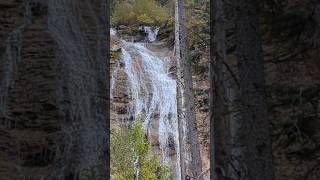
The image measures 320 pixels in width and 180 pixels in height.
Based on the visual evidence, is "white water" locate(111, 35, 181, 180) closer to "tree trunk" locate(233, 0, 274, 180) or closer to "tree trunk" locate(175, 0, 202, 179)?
"tree trunk" locate(175, 0, 202, 179)

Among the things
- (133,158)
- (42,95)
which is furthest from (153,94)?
(42,95)

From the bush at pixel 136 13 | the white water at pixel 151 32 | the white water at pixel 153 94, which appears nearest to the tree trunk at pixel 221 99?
the white water at pixel 153 94

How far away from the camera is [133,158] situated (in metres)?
15.9

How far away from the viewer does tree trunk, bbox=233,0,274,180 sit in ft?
8.52

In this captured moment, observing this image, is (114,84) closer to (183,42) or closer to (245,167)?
(183,42)

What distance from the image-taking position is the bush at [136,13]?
3675cm

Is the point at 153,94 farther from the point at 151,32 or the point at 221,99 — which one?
the point at 221,99

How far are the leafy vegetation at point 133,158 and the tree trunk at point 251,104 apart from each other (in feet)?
41.8

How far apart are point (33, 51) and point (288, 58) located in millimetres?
1396

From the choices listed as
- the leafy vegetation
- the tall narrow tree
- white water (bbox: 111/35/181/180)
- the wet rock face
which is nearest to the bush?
white water (bbox: 111/35/181/180)

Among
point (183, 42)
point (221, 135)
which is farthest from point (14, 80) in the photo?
point (183, 42)

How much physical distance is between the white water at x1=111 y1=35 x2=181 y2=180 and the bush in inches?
330

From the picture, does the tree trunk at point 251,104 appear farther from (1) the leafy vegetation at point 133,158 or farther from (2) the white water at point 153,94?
(2) the white water at point 153,94

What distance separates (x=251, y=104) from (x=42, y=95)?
3.43 ft
